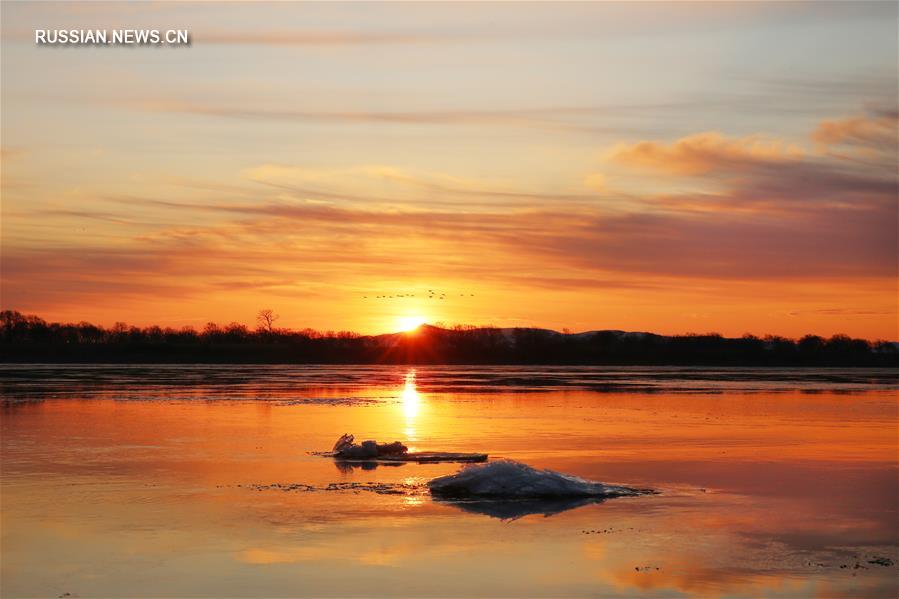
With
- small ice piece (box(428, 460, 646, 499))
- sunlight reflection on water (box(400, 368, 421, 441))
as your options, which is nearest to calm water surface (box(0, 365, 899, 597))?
sunlight reflection on water (box(400, 368, 421, 441))

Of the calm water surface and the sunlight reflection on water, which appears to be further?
the sunlight reflection on water

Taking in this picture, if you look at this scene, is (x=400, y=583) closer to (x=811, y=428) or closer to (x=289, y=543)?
(x=289, y=543)

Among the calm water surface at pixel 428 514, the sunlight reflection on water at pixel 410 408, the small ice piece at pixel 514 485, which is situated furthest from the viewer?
the sunlight reflection on water at pixel 410 408

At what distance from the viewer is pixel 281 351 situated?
5517 inches

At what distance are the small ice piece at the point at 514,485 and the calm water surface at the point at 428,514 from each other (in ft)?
2.27

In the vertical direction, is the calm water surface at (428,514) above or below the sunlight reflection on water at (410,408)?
below

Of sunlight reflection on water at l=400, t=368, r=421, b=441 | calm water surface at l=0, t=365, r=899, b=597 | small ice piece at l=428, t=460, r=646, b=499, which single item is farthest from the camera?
sunlight reflection on water at l=400, t=368, r=421, b=441

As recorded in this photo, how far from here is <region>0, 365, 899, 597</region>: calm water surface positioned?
36.8ft

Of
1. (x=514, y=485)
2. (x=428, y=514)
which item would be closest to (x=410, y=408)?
(x=514, y=485)

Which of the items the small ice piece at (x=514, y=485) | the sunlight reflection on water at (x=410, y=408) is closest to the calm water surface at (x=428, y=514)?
the sunlight reflection on water at (x=410, y=408)

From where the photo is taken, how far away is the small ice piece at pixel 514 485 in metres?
16.4

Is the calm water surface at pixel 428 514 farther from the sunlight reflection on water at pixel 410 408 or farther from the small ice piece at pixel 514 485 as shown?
Result: the small ice piece at pixel 514 485

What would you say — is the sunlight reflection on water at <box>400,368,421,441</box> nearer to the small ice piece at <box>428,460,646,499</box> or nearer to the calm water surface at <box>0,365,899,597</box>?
the calm water surface at <box>0,365,899,597</box>

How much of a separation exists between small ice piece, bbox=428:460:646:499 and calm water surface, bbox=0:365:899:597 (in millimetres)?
691
